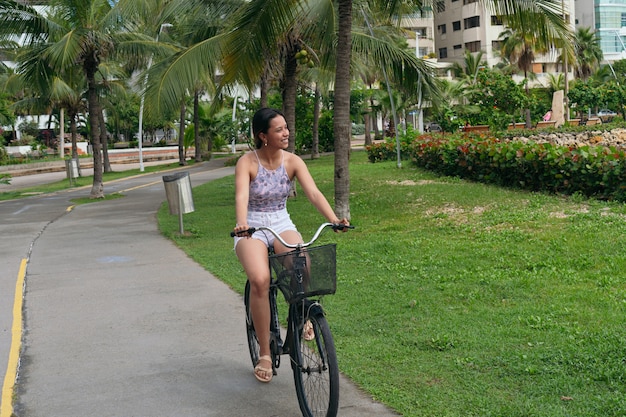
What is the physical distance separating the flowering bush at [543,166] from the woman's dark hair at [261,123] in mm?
8688

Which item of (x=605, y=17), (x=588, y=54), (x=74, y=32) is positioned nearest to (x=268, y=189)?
(x=74, y=32)

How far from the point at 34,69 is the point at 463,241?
52.7 ft

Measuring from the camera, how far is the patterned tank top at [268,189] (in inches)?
208

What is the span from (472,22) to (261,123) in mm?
74591

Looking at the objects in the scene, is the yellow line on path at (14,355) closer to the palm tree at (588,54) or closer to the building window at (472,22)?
the building window at (472,22)

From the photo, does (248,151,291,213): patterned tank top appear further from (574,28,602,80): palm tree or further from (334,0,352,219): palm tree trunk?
(574,28,602,80): palm tree

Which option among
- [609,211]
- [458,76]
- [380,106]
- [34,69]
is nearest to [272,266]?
[609,211]

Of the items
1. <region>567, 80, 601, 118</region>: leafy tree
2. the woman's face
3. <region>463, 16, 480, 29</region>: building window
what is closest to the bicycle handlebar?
the woman's face

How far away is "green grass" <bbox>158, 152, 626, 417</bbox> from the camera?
5109 mm

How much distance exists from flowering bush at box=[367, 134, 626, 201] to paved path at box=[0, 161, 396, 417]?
21.5 ft

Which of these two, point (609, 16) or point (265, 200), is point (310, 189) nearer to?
point (265, 200)

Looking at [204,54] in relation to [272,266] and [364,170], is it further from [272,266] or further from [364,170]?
[272,266]

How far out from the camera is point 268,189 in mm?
5285

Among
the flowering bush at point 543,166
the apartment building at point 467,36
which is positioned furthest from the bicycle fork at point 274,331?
the apartment building at point 467,36
